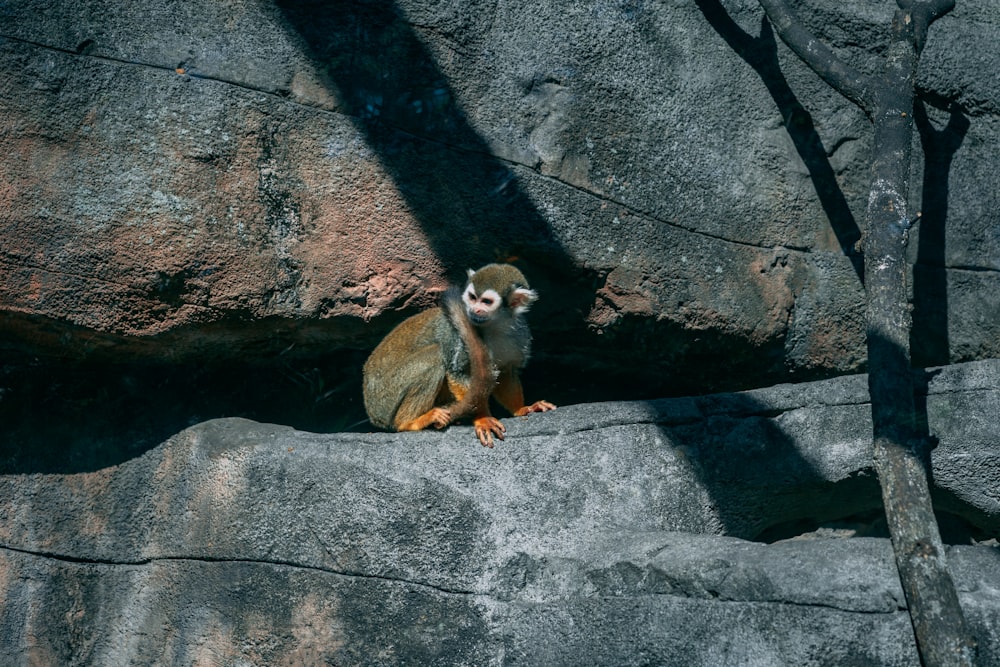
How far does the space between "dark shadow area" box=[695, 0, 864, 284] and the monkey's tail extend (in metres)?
2.07

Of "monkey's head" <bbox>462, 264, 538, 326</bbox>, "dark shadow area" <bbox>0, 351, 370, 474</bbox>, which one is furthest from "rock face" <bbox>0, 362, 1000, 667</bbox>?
"monkey's head" <bbox>462, 264, 538, 326</bbox>

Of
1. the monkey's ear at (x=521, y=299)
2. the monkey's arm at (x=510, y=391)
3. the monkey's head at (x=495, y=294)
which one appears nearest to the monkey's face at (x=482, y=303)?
the monkey's head at (x=495, y=294)

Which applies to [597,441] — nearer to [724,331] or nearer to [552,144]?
[724,331]

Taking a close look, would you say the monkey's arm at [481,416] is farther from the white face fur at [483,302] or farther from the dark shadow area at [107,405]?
the dark shadow area at [107,405]

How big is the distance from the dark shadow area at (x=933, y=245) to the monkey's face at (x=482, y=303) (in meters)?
2.37

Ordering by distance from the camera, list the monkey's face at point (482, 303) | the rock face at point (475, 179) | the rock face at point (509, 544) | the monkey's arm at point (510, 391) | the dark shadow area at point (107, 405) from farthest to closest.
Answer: the monkey's arm at point (510, 391) < the dark shadow area at point (107, 405) < the monkey's face at point (482, 303) < the rock face at point (475, 179) < the rock face at point (509, 544)

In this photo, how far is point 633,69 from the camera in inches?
184

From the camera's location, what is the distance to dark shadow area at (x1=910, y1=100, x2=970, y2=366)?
194 inches

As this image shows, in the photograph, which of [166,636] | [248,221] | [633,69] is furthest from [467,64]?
[166,636]

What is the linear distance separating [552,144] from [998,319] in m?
2.60

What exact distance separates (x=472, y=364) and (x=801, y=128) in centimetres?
226

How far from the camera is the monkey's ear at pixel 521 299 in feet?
13.8

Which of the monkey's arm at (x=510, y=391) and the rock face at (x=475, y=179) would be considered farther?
the monkey's arm at (x=510, y=391)

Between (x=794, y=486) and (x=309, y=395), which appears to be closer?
(x=794, y=486)
